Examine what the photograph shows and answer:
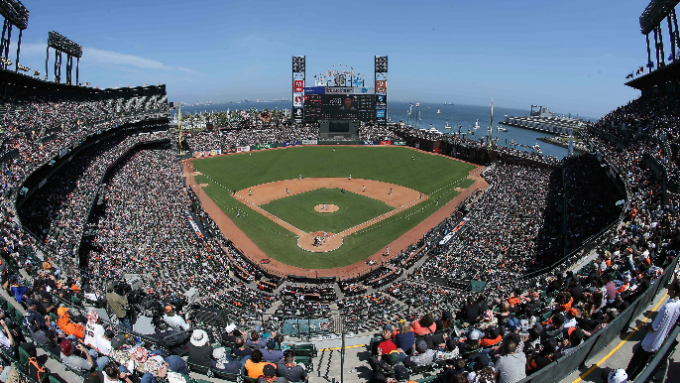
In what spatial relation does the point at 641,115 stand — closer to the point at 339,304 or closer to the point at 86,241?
the point at 339,304

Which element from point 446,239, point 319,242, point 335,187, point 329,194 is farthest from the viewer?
point 335,187

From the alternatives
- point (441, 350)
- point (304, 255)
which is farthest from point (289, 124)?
point (441, 350)

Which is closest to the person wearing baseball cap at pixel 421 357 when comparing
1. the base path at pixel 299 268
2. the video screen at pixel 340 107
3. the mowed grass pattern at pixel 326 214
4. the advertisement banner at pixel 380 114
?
the base path at pixel 299 268

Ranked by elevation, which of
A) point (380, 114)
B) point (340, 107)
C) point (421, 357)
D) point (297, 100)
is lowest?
point (421, 357)

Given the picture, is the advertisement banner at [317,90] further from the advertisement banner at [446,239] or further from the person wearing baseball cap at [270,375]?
the person wearing baseball cap at [270,375]

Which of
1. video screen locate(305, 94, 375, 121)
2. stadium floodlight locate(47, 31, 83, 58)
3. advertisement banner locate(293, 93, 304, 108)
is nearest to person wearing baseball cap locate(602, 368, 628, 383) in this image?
stadium floodlight locate(47, 31, 83, 58)

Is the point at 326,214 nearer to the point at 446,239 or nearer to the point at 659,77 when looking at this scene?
the point at 446,239

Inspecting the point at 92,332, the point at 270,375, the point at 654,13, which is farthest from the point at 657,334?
the point at 654,13
